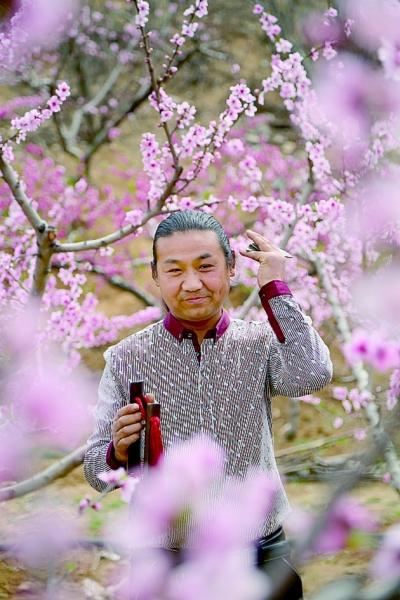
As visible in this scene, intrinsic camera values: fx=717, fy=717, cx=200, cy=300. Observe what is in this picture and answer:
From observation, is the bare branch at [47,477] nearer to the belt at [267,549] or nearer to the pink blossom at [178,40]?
the belt at [267,549]

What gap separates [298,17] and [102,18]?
4.61 metres

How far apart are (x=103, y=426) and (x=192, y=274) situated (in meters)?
0.44

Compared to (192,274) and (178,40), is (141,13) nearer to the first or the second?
(178,40)

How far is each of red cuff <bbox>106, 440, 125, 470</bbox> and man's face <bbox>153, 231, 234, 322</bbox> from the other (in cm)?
37

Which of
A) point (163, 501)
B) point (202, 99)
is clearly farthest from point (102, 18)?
point (163, 501)

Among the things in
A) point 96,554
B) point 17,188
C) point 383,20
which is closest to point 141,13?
point 17,188

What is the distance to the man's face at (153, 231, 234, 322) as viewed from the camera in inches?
69.1

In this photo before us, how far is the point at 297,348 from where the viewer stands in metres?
1.73

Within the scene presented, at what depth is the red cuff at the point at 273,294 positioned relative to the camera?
171 cm

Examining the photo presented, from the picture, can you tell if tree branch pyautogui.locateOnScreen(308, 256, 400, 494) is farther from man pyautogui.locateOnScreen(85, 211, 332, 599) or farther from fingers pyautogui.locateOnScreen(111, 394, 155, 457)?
fingers pyautogui.locateOnScreen(111, 394, 155, 457)

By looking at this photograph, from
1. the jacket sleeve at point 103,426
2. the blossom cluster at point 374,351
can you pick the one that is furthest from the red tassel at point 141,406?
the blossom cluster at point 374,351

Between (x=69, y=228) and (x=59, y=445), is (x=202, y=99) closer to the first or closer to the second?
(x=69, y=228)

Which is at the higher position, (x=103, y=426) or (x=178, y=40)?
(x=178, y=40)

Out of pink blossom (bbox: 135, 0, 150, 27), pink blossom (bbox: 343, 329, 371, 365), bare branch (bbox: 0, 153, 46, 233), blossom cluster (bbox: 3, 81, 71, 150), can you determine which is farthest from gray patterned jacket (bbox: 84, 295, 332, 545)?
pink blossom (bbox: 135, 0, 150, 27)
